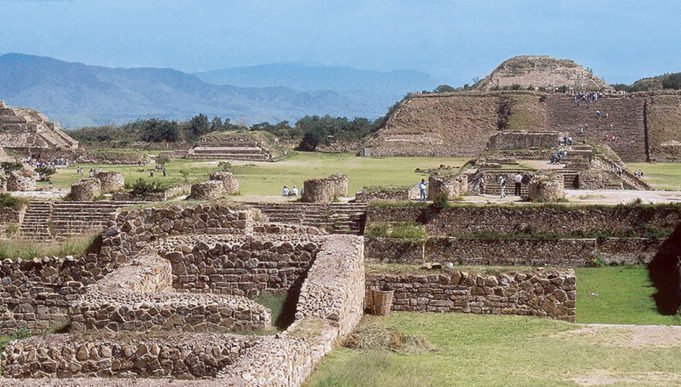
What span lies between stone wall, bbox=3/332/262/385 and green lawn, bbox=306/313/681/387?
954 mm

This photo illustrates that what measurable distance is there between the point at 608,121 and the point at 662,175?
2629 centimetres

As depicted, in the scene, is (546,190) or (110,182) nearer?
(546,190)

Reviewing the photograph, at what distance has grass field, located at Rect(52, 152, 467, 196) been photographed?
43.7 metres

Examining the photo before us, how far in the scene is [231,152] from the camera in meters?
69.6

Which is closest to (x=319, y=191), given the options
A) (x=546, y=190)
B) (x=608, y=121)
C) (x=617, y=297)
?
(x=546, y=190)

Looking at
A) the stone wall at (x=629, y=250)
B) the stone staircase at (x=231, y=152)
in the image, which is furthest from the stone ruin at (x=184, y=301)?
the stone staircase at (x=231, y=152)

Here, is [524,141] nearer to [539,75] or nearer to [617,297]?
[617,297]

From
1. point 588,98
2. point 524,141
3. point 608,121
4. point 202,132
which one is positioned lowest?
point 524,141

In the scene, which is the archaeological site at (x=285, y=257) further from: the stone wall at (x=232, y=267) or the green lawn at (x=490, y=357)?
the green lawn at (x=490, y=357)

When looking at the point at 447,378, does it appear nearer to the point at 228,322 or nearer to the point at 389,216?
the point at 228,322

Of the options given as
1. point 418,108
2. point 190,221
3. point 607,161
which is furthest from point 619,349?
point 418,108

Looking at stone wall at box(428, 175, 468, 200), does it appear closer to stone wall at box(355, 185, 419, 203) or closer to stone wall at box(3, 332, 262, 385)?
stone wall at box(355, 185, 419, 203)

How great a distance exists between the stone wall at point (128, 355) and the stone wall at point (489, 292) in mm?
4721

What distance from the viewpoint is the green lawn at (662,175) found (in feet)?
135
